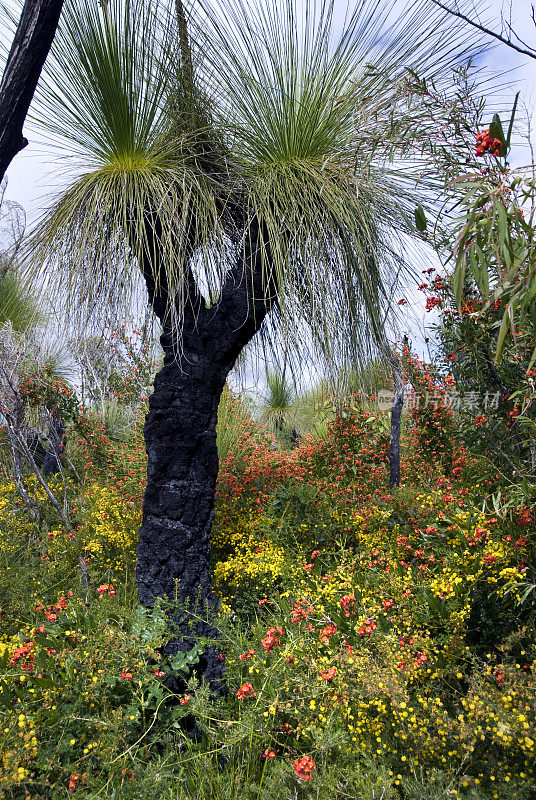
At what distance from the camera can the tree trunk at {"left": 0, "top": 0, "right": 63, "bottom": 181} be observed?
133cm

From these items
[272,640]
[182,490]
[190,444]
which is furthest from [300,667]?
[190,444]

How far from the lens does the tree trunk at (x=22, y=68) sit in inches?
52.5

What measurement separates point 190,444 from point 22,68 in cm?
156

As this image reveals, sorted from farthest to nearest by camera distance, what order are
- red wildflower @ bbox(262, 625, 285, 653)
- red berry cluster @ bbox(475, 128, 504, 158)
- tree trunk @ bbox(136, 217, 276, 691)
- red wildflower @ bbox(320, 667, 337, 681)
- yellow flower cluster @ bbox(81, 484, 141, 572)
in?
yellow flower cluster @ bbox(81, 484, 141, 572)
tree trunk @ bbox(136, 217, 276, 691)
red wildflower @ bbox(262, 625, 285, 653)
red wildflower @ bbox(320, 667, 337, 681)
red berry cluster @ bbox(475, 128, 504, 158)

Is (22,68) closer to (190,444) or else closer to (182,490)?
(190,444)

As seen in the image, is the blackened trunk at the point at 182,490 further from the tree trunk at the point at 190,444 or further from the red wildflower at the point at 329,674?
the red wildflower at the point at 329,674

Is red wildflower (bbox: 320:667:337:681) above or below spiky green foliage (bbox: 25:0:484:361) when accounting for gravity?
below

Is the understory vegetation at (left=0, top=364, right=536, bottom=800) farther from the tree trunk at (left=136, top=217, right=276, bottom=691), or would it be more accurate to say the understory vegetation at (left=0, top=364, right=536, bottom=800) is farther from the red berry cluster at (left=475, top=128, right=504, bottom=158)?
the red berry cluster at (left=475, top=128, right=504, bottom=158)

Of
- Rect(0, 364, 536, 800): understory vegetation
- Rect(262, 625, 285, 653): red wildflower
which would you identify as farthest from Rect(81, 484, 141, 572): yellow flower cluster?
Rect(262, 625, 285, 653): red wildflower

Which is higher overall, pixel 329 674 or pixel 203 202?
pixel 203 202

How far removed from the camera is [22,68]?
1348mm

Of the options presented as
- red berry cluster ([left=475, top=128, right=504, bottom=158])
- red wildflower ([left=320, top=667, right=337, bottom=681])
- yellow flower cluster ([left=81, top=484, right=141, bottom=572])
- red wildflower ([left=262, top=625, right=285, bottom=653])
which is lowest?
red wildflower ([left=320, top=667, right=337, bottom=681])

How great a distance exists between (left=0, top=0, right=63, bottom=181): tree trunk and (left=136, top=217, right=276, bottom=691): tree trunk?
0.94 meters

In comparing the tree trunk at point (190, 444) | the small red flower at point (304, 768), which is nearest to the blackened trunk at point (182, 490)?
the tree trunk at point (190, 444)
